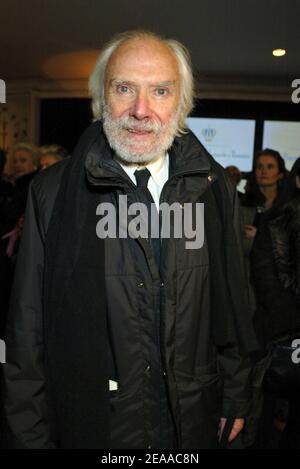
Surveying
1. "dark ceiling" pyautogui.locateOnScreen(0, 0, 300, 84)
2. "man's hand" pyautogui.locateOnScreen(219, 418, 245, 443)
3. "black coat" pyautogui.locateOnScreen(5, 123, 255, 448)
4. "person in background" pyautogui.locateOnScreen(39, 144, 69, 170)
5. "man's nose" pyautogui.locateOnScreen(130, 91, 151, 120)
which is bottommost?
"man's hand" pyautogui.locateOnScreen(219, 418, 245, 443)

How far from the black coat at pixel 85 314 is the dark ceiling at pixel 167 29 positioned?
3.86 m

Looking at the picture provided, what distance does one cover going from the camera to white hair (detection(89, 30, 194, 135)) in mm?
1413

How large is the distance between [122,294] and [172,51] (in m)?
0.80

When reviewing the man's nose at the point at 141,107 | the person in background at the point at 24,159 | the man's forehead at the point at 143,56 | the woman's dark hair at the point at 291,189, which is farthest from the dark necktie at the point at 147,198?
the person in background at the point at 24,159

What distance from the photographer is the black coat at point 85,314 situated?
47.7 inches

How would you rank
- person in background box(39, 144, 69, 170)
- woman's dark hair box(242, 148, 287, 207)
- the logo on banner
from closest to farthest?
woman's dark hair box(242, 148, 287, 207)
person in background box(39, 144, 69, 170)
the logo on banner

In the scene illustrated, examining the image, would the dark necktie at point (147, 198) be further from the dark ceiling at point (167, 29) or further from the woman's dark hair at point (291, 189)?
the dark ceiling at point (167, 29)

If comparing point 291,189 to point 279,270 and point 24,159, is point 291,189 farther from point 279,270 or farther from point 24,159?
point 24,159

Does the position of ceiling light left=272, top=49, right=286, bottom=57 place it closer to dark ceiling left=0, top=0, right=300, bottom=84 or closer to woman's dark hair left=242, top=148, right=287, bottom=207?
dark ceiling left=0, top=0, right=300, bottom=84

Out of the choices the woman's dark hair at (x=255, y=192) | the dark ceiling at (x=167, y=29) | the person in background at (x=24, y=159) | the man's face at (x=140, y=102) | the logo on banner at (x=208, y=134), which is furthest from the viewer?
the logo on banner at (x=208, y=134)

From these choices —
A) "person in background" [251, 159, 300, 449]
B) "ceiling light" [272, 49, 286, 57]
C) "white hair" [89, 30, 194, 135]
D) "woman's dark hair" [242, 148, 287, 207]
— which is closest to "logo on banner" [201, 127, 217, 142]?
"ceiling light" [272, 49, 286, 57]

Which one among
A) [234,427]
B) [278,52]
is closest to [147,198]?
[234,427]

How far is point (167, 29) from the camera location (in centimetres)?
527
